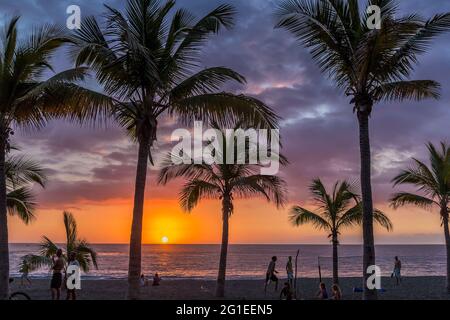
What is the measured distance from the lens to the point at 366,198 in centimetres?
1368

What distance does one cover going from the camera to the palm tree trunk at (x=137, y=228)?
1362 cm

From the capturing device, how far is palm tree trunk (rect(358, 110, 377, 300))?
13.3 metres

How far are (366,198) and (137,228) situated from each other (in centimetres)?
627

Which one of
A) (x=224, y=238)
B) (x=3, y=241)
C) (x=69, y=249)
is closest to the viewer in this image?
(x=3, y=241)

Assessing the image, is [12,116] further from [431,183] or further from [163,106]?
[431,183]

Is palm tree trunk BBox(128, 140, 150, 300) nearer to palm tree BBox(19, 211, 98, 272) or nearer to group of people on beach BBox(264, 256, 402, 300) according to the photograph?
group of people on beach BBox(264, 256, 402, 300)

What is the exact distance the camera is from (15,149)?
1683 centimetres

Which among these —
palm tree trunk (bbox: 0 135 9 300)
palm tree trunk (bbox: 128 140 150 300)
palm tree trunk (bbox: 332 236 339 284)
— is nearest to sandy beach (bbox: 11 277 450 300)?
palm tree trunk (bbox: 332 236 339 284)

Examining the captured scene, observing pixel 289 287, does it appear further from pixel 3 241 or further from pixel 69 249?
pixel 69 249

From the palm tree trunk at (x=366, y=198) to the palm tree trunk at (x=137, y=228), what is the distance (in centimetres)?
600

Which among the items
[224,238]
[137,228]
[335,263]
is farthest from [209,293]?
[137,228]

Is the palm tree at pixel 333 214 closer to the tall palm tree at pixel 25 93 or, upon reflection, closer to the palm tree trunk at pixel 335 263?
the palm tree trunk at pixel 335 263

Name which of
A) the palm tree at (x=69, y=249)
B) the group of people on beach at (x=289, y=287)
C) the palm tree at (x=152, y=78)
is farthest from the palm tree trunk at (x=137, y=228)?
the palm tree at (x=69, y=249)
